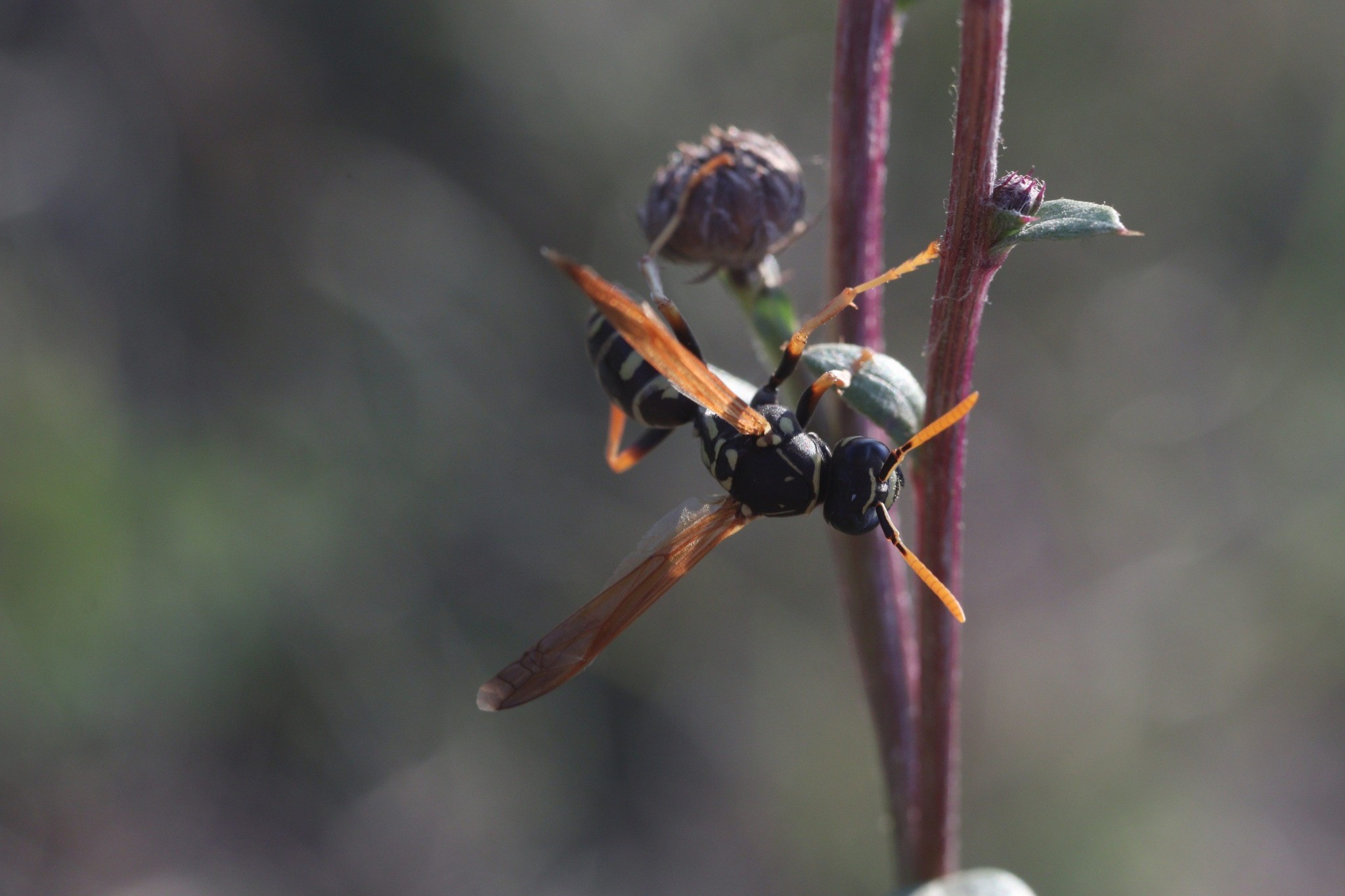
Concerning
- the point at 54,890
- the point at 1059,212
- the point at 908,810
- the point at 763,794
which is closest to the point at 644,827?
the point at 763,794

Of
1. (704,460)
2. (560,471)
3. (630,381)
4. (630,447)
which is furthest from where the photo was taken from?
(560,471)

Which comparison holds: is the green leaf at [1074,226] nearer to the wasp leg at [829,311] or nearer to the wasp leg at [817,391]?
the wasp leg at [829,311]

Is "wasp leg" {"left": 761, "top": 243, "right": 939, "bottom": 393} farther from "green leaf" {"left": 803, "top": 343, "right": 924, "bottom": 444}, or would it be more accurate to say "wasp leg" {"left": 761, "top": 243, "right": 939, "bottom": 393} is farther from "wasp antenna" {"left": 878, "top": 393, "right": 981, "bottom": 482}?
"wasp antenna" {"left": 878, "top": 393, "right": 981, "bottom": 482}

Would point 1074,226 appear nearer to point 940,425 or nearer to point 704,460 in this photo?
point 940,425

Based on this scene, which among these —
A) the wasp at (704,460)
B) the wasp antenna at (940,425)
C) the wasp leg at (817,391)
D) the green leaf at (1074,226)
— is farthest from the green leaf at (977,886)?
the green leaf at (1074,226)

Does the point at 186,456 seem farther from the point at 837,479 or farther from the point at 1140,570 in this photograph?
the point at 1140,570

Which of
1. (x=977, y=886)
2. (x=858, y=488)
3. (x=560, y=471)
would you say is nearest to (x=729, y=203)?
(x=858, y=488)
